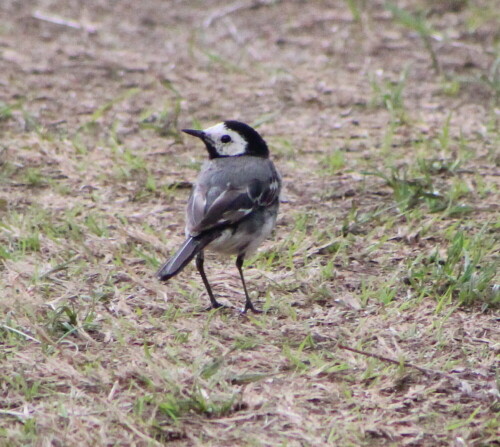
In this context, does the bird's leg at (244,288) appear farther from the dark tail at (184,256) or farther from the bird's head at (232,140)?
the bird's head at (232,140)

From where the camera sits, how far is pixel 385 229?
6578 mm

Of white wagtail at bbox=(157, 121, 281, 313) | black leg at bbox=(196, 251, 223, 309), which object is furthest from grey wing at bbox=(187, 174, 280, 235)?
black leg at bbox=(196, 251, 223, 309)

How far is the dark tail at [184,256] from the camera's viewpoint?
17.0 ft

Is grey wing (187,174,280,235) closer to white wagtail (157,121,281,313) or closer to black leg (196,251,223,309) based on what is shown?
white wagtail (157,121,281,313)

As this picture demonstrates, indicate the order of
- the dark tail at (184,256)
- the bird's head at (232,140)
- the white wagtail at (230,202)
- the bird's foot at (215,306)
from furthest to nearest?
the bird's head at (232,140), the bird's foot at (215,306), the white wagtail at (230,202), the dark tail at (184,256)

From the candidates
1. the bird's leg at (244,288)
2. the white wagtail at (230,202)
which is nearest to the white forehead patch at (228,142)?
the white wagtail at (230,202)

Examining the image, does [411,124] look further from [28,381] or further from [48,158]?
[28,381]

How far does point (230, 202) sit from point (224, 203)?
55mm

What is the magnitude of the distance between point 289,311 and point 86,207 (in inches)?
80.7

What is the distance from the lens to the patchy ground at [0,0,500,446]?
4.42 meters

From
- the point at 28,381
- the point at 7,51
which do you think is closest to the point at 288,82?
the point at 7,51

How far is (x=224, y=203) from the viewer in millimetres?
5617

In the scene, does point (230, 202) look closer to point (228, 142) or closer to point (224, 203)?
point (224, 203)

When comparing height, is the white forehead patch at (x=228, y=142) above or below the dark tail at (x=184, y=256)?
above
